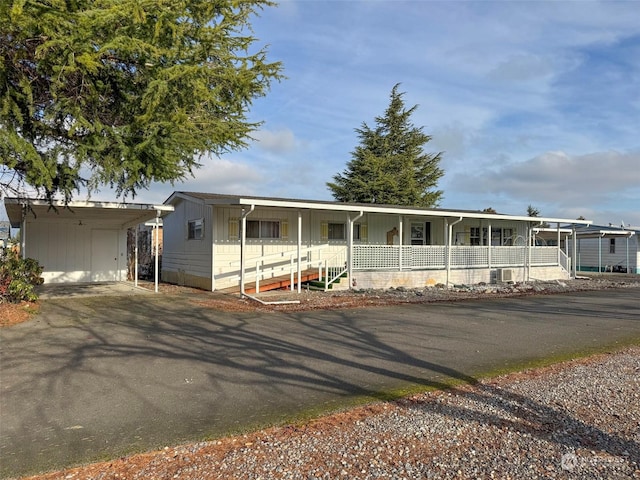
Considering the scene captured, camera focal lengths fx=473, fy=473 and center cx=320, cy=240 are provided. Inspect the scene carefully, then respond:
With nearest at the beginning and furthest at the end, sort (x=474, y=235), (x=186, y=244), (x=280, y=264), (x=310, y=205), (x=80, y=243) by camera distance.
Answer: (x=310, y=205) → (x=280, y=264) → (x=80, y=243) → (x=186, y=244) → (x=474, y=235)

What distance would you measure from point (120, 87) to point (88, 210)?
679cm

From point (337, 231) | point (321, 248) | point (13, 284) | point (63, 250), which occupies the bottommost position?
point (13, 284)

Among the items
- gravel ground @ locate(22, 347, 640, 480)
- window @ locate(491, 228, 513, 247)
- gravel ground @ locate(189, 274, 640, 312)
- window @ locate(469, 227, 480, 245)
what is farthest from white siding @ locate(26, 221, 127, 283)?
window @ locate(491, 228, 513, 247)

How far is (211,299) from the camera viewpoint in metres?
13.5

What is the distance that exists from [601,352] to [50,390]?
24.6ft

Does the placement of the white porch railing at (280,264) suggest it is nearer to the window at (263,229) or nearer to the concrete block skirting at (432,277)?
the window at (263,229)

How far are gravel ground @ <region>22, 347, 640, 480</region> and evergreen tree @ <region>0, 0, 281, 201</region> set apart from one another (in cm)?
569

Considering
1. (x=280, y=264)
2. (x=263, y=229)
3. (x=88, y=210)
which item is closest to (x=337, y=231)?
(x=280, y=264)

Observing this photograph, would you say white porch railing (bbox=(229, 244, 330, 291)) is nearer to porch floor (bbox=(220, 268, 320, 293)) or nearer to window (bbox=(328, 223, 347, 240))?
porch floor (bbox=(220, 268, 320, 293))

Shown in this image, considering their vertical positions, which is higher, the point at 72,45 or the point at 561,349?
the point at 72,45

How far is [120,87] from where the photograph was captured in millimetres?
9125

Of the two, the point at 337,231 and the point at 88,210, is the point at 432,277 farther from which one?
the point at 88,210

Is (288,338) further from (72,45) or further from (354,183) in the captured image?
(354,183)

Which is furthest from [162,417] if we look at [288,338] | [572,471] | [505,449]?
[288,338]
